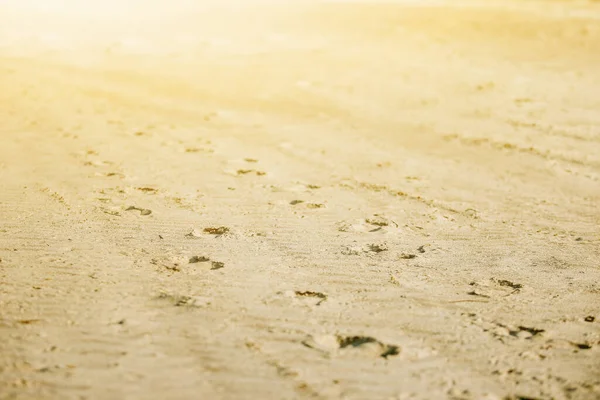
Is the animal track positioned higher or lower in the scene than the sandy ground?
lower

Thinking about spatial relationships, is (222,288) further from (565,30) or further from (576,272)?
(565,30)

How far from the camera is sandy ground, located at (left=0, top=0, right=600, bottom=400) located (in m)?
2.64

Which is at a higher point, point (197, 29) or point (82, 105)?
point (197, 29)

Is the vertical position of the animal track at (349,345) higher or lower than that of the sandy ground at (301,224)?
lower

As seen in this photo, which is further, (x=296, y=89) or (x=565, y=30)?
(x=565, y=30)

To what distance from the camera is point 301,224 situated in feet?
13.5

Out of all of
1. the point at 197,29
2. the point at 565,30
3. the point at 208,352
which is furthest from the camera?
the point at 197,29

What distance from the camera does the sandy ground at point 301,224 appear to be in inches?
104

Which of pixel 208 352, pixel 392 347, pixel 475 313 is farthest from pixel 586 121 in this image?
pixel 208 352

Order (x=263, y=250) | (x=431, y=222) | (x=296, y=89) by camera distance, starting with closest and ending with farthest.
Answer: (x=263, y=250) < (x=431, y=222) < (x=296, y=89)

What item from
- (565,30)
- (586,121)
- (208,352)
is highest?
(565,30)

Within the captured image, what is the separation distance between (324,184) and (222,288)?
5.87ft

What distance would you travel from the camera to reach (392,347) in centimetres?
279

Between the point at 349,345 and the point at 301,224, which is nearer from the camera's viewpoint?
the point at 349,345
